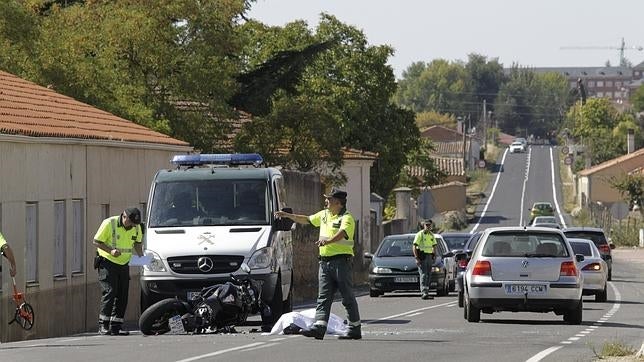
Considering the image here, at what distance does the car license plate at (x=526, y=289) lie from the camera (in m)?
25.8

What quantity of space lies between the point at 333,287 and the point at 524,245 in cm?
638

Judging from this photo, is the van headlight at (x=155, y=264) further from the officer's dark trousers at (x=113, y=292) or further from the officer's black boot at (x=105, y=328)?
the officer's black boot at (x=105, y=328)

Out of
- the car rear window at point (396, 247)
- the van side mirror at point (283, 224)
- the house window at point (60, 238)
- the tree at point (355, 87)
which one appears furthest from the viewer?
the tree at point (355, 87)

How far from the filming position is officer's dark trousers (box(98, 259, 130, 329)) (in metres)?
24.3

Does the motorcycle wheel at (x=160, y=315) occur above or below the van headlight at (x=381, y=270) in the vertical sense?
above

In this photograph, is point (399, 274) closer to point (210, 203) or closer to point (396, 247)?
point (396, 247)

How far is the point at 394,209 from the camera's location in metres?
86.1

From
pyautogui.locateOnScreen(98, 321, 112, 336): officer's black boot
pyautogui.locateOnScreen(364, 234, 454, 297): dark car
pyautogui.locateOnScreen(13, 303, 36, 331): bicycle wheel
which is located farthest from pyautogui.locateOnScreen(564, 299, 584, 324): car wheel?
pyautogui.locateOnScreen(364, 234, 454, 297): dark car

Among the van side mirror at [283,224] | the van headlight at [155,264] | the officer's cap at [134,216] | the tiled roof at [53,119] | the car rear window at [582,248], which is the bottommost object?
the car rear window at [582,248]

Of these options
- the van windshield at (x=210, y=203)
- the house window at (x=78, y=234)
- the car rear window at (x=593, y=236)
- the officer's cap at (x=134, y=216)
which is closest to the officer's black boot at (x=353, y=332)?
the van windshield at (x=210, y=203)

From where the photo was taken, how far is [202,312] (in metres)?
22.6

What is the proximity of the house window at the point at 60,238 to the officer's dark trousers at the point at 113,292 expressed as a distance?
5715 mm

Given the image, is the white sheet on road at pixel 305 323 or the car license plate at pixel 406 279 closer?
the white sheet on road at pixel 305 323

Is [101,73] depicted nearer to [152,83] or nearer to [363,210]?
[152,83]
